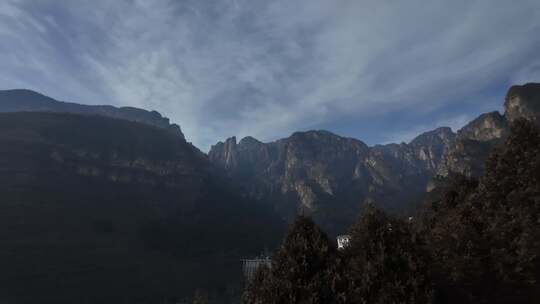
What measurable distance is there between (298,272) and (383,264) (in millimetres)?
2257

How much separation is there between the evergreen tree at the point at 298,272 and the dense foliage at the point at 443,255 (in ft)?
0.09

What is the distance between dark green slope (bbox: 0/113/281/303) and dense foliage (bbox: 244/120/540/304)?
80605mm

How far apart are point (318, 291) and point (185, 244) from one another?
416 ft

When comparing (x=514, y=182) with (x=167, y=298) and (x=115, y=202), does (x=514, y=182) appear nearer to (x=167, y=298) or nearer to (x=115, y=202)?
(x=167, y=298)

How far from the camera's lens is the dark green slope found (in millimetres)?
89812

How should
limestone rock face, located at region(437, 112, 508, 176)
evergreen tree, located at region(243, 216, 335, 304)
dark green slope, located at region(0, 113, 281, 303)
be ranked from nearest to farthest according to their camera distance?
evergreen tree, located at region(243, 216, 335, 304), dark green slope, located at region(0, 113, 281, 303), limestone rock face, located at region(437, 112, 508, 176)

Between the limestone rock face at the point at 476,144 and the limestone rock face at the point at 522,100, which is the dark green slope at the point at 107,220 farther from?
the limestone rock face at the point at 522,100

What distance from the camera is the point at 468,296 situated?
45.4 feet

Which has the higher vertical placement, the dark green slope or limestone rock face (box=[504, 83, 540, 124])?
limestone rock face (box=[504, 83, 540, 124])

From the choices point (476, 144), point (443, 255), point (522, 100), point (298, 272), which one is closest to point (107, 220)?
point (443, 255)

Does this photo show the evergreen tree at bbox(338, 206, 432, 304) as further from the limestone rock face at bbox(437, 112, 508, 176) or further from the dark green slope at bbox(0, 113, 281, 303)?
the limestone rock face at bbox(437, 112, 508, 176)

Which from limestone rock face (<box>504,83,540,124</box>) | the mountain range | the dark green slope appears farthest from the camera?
limestone rock face (<box>504,83,540,124</box>)

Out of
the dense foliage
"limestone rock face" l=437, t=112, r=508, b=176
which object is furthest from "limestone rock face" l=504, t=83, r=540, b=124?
the dense foliage

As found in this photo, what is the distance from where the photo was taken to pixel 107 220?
120m
